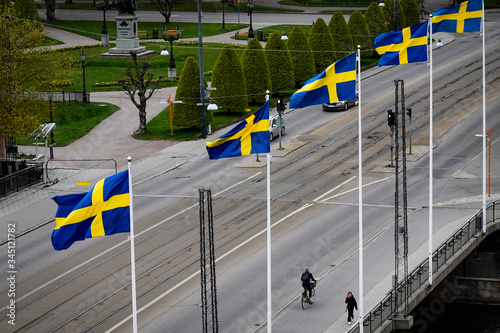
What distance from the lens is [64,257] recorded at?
42.3 m

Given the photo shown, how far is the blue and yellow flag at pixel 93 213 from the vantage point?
27266 millimetres

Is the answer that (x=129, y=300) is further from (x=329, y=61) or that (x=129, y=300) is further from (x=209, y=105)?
(x=329, y=61)

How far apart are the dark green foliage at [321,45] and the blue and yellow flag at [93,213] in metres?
50.9

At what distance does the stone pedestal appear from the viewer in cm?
8294

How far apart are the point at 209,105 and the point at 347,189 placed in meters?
12.5

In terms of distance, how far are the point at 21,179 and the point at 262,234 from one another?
16.9 metres

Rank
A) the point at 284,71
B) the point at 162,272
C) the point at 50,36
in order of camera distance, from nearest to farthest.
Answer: the point at 162,272 < the point at 284,71 < the point at 50,36

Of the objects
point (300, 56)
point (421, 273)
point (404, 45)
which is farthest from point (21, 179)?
point (300, 56)

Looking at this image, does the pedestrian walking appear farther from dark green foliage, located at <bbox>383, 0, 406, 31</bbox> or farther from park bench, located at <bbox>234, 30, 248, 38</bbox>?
park bench, located at <bbox>234, 30, 248, 38</bbox>

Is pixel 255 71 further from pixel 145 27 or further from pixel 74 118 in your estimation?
pixel 145 27

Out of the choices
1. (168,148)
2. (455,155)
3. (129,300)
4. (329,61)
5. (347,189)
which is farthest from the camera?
(329,61)

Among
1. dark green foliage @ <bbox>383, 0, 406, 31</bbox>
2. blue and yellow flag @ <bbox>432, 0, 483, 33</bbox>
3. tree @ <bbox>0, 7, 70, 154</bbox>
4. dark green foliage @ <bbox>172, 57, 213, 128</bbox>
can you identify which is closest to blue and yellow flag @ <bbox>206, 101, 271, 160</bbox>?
blue and yellow flag @ <bbox>432, 0, 483, 33</bbox>

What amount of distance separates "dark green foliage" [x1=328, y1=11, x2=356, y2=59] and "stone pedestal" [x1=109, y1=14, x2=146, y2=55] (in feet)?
58.0

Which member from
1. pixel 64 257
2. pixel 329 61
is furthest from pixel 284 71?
pixel 64 257
